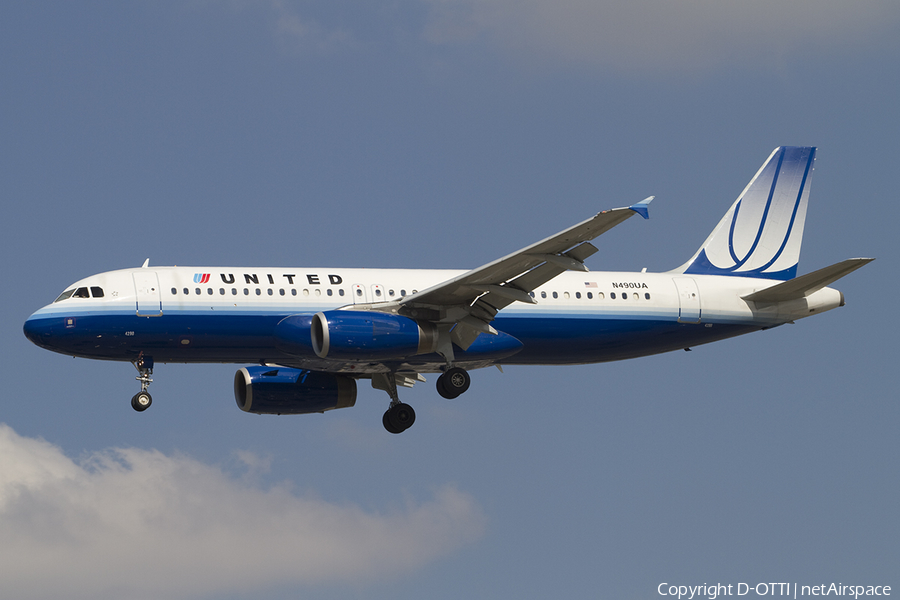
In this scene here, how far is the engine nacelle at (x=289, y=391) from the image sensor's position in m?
42.0

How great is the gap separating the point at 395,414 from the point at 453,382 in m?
3.94

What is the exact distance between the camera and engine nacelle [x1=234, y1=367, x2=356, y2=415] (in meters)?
42.0

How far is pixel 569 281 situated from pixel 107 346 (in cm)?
1502

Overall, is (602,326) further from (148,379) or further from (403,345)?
(148,379)

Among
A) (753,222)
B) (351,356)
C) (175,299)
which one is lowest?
(351,356)


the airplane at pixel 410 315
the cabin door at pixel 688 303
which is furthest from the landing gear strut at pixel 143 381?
the cabin door at pixel 688 303

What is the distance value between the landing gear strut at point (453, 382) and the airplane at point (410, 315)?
0.15 feet

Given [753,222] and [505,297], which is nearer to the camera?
[505,297]

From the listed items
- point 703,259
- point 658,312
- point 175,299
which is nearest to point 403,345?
point 175,299

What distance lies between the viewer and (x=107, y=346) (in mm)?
37000

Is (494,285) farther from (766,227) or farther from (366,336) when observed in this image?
(766,227)

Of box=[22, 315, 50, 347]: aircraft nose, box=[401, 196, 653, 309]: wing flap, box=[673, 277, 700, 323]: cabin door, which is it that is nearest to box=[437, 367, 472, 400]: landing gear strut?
box=[401, 196, 653, 309]: wing flap

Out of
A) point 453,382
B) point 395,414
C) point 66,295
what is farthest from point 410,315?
point 66,295

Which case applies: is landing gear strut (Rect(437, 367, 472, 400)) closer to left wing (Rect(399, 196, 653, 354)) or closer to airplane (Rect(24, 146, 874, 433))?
airplane (Rect(24, 146, 874, 433))
